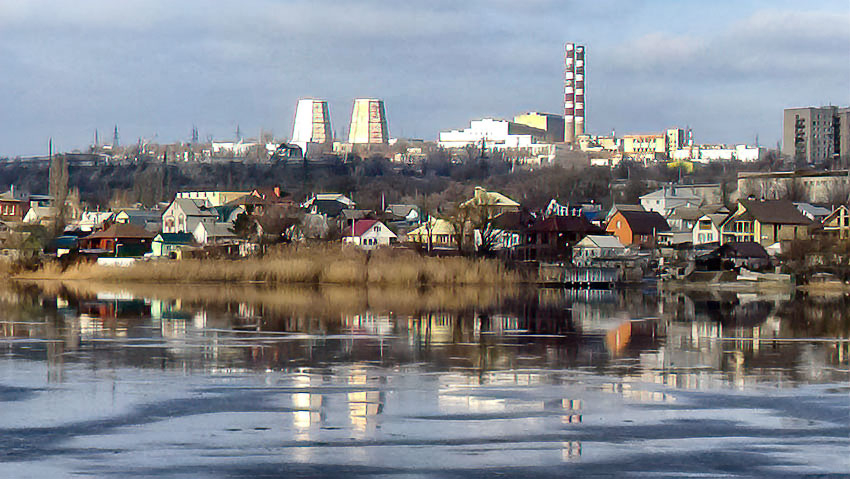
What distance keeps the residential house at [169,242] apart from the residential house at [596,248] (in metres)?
26.2

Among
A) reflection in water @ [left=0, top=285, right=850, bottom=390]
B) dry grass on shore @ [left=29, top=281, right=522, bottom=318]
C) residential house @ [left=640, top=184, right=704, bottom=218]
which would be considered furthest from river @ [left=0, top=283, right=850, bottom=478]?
residential house @ [left=640, top=184, right=704, bottom=218]

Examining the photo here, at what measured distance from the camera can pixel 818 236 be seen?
66500mm

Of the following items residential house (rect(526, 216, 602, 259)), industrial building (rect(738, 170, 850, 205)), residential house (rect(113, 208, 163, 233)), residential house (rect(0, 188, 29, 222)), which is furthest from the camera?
residential house (rect(0, 188, 29, 222))

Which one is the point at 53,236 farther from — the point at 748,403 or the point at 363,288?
the point at 748,403

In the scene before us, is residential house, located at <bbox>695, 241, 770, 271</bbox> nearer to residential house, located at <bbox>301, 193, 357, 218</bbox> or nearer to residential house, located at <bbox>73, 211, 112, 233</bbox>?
residential house, located at <bbox>301, 193, 357, 218</bbox>

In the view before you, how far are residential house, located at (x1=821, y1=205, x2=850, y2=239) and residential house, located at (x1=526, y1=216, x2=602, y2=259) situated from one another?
14931mm

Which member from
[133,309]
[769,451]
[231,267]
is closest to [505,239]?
[231,267]

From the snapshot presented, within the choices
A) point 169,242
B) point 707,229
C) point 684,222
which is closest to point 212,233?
point 169,242

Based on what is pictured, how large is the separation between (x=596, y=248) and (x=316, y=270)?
28057mm

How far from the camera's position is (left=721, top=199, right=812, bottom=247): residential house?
75000mm

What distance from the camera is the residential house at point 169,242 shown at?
79694mm

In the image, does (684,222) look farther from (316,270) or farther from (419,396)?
(419,396)

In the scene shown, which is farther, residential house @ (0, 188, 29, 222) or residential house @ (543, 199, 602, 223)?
residential house @ (0, 188, 29, 222)

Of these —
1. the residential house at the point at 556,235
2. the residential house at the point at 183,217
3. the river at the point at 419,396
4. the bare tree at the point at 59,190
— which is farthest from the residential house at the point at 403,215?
the river at the point at 419,396
